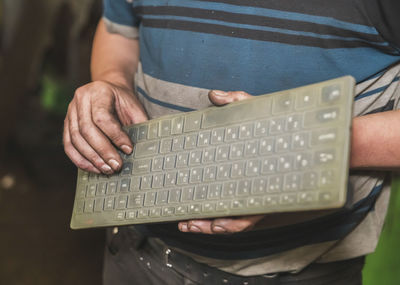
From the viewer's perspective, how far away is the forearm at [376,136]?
0.54 metres

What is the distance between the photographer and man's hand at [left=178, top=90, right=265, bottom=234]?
21.4 inches

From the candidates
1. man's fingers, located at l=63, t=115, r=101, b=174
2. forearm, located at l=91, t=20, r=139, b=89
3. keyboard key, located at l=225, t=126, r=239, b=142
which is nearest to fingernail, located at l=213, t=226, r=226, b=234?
keyboard key, located at l=225, t=126, r=239, b=142

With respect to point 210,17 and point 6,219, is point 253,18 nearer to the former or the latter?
point 210,17

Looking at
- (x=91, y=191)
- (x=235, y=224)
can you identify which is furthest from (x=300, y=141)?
(x=91, y=191)

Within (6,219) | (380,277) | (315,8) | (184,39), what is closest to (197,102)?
(184,39)

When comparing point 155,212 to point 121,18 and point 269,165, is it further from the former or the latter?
point 121,18

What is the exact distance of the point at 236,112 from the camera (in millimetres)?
553

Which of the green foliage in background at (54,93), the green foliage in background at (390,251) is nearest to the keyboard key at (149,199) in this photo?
the green foliage in background at (390,251)

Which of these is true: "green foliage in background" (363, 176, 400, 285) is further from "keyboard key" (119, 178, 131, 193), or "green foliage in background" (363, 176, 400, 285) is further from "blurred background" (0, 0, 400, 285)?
"blurred background" (0, 0, 400, 285)

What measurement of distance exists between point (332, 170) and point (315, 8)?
0.21 m

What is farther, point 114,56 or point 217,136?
point 114,56

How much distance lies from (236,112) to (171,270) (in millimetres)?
338

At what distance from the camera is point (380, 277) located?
3.38 ft

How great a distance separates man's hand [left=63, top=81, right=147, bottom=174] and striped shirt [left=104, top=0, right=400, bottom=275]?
0.04 metres
